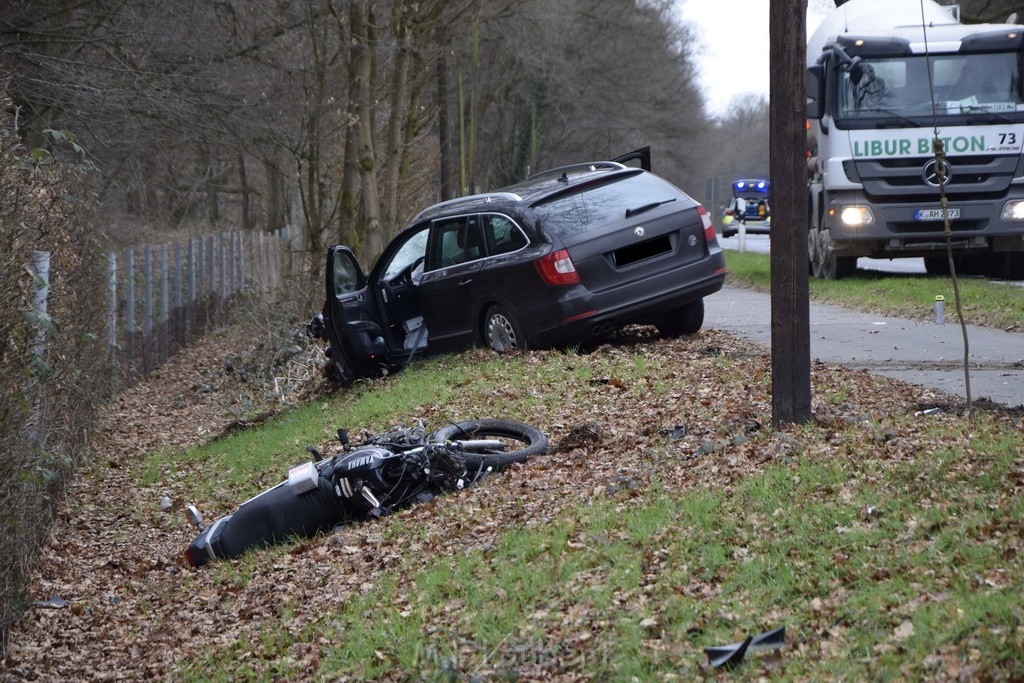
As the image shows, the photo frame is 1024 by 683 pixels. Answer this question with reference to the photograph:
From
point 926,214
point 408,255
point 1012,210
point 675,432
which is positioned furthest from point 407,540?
point 1012,210

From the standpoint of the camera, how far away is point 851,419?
7.64m

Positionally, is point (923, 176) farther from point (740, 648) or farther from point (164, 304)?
point (740, 648)

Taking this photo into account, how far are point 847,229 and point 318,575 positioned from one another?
41.5ft

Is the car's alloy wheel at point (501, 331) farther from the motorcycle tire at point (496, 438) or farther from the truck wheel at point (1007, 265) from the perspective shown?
the truck wheel at point (1007, 265)

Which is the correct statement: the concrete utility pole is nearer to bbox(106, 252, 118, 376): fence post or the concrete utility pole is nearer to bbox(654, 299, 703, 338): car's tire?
bbox(654, 299, 703, 338): car's tire

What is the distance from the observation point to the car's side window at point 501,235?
39.1ft

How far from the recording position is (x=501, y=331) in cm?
1213

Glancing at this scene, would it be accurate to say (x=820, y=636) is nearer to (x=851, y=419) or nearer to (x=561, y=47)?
(x=851, y=419)

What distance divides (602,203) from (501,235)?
3.49 feet

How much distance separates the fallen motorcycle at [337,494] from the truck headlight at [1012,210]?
38.7 feet

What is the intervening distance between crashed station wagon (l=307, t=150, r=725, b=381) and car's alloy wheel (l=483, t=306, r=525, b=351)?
2 cm

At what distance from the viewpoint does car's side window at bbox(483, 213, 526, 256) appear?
39.1 ft

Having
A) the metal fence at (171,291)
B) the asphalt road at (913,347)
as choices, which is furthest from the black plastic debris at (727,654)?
the metal fence at (171,291)

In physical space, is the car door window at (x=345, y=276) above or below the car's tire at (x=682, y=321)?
above
